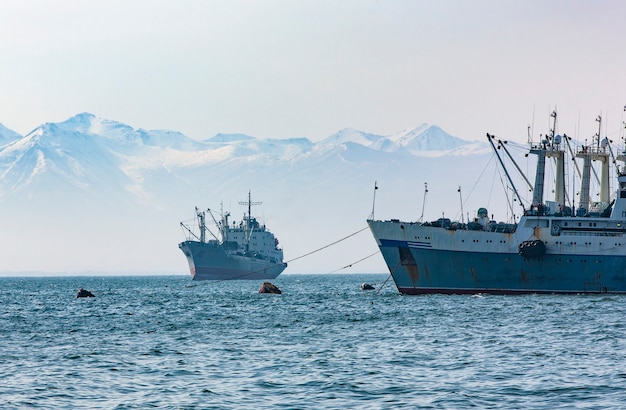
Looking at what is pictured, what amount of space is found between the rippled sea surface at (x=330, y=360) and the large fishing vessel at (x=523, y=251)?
12.9 meters

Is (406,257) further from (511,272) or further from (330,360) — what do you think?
(330,360)

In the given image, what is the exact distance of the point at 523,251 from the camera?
311ft

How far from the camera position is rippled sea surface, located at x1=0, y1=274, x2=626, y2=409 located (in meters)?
37.5

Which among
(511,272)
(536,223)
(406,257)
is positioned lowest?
(511,272)

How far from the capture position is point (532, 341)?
54.6 metres

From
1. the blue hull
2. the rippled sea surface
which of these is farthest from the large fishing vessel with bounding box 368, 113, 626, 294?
the rippled sea surface

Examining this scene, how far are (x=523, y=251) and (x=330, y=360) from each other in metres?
50.1

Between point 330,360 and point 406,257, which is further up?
point 406,257

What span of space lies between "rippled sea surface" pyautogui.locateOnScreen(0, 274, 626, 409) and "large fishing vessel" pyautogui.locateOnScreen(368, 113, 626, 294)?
1290 cm

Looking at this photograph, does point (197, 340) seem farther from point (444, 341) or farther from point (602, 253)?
point (602, 253)

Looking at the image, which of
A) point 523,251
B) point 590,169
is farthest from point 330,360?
point 590,169

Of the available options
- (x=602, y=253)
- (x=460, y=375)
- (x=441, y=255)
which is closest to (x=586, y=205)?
(x=602, y=253)

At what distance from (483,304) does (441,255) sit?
13585 mm

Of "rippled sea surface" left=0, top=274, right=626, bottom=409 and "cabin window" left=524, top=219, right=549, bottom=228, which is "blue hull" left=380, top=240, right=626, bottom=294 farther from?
"rippled sea surface" left=0, top=274, right=626, bottom=409
